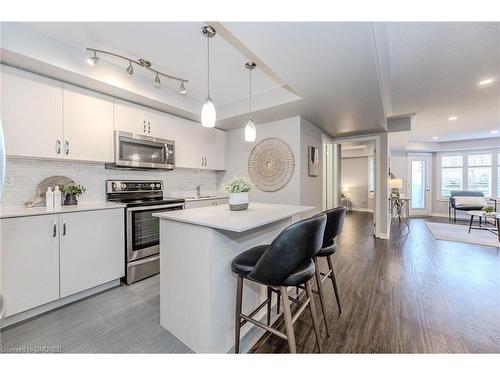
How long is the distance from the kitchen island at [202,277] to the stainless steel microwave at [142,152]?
1.40 m

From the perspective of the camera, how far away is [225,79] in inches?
102

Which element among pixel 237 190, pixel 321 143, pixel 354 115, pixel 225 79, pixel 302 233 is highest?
pixel 225 79

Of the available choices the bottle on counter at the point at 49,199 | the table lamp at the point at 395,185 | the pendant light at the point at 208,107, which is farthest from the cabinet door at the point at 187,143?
the table lamp at the point at 395,185

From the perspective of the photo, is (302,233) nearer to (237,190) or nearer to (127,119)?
(237,190)

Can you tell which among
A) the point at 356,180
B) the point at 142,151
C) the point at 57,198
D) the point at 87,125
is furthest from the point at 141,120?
the point at 356,180

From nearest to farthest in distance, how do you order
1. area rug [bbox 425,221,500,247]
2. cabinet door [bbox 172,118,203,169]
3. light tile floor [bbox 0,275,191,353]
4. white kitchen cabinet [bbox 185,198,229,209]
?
light tile floor [bbox 0,275,191,353] → white kitchen cabinet [bbox 185,198,229,209] → cabinet door [bbox 172,118,203,169] → area rug [bbox 425,221,500,247]

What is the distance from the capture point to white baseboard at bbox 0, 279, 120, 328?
177cm

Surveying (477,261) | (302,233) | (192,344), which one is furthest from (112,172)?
(477,261)

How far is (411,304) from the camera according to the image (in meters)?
2.07

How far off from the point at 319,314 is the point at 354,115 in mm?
2802

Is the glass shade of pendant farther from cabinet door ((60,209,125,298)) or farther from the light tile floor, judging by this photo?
the light tile floor

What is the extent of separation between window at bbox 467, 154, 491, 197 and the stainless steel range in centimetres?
888

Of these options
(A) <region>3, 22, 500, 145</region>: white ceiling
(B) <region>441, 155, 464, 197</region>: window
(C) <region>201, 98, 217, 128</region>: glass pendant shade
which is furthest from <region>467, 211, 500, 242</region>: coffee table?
(C) <region>201, 98, 217, 128</region>: glass pendant shade

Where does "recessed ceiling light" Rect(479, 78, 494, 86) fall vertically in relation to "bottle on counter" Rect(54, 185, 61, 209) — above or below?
above
